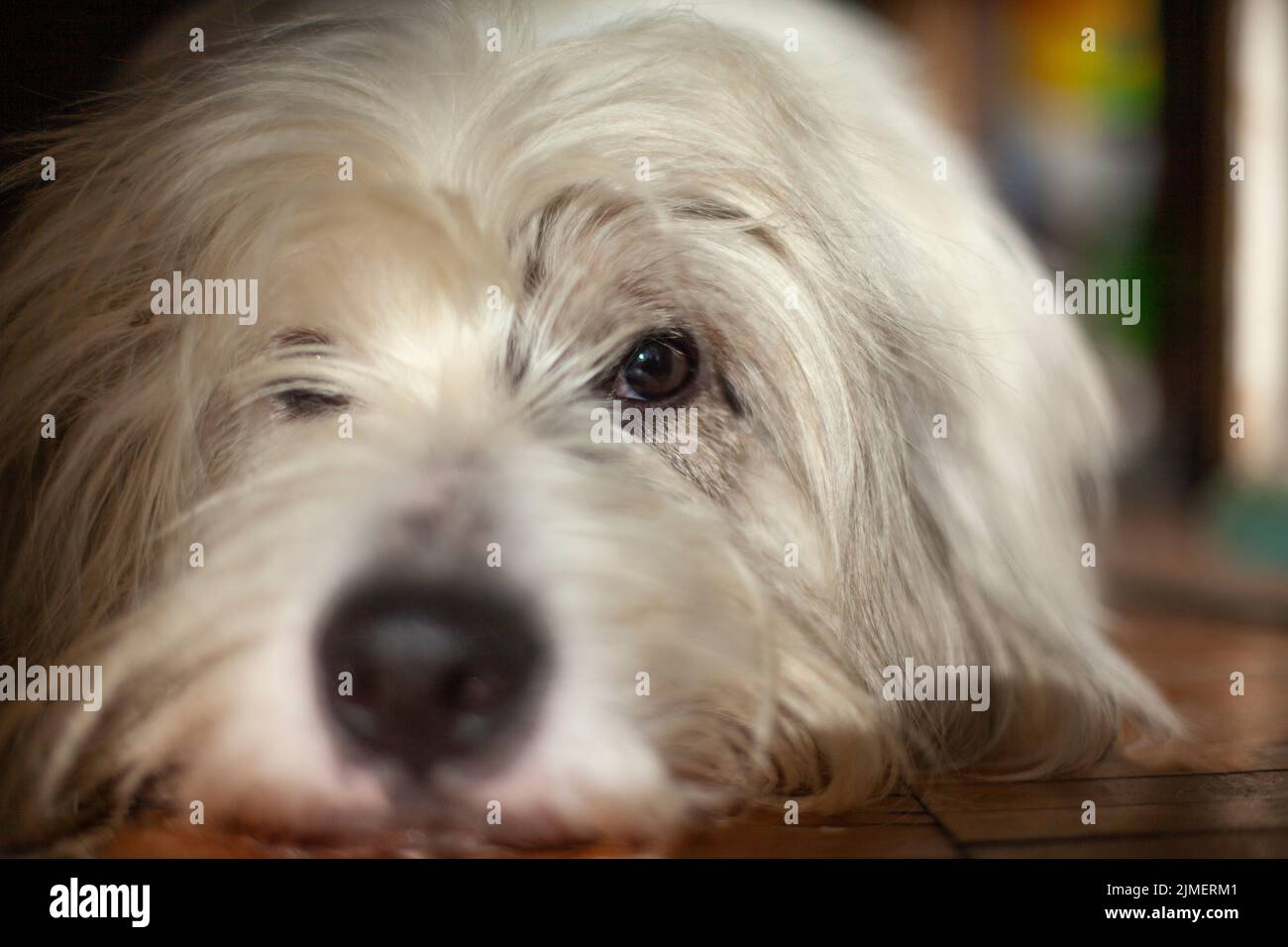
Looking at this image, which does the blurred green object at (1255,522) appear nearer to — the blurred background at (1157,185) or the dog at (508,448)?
the blurred background at (1157,185)

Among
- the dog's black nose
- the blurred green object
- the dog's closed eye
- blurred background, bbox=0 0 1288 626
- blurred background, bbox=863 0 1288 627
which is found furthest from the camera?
the blurred green object

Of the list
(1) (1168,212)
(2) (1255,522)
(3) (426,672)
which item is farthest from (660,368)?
(1) (1168,212)

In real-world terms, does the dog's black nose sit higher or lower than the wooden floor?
higher

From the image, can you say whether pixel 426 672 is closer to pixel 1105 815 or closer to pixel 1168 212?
pixel 1105 815

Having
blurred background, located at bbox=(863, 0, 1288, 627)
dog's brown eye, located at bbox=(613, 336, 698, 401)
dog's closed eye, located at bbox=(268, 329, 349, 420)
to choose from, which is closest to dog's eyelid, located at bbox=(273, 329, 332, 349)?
dog's closed eye, located at bbox=(268, 329, 349, 420)

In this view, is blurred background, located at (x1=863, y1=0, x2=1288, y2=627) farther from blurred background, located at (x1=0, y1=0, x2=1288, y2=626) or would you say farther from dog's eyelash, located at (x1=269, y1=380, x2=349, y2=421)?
dog's eyelash, located at (x1=269, y1=380, x2=349, y2=421)
